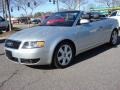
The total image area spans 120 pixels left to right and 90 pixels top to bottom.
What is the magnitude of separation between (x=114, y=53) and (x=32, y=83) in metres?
3.53

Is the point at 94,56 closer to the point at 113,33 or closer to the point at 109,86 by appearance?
the point at 113,33

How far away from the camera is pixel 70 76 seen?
5547 mm

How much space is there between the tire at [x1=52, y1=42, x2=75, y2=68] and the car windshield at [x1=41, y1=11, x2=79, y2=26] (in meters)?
0.76

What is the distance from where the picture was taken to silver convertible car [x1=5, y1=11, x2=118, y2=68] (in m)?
5.86

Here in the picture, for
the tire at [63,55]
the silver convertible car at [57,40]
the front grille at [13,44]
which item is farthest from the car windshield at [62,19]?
the front grille at [13,44]

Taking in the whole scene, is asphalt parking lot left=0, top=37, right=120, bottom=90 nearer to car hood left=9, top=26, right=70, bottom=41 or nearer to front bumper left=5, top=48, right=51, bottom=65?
front bumper left=5, top=48, right=51, bottom=65

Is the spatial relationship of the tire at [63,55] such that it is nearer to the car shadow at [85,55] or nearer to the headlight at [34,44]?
the car shadow at [85,55]

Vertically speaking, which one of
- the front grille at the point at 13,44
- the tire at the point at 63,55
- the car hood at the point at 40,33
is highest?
the car hood at the point at 40,33

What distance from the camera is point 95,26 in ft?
24.8

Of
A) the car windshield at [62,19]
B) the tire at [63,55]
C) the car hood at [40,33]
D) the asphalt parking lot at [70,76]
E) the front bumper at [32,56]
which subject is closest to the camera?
the asphalt parking lot at [70,76]

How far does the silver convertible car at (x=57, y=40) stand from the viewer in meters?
5.86

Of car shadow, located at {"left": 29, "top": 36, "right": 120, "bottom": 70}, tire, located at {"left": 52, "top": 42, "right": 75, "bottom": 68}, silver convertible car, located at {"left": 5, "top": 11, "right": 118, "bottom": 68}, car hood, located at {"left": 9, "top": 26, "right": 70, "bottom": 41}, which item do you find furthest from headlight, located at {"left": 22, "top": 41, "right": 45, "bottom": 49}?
car shadow, located at {"left": 29, "top": 36, "right": 120, "bottom": 70}

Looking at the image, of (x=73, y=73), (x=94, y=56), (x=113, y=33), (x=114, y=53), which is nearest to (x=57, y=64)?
(x=73, y=73)

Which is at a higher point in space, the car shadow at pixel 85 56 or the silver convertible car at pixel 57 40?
the silver convertible car at pixel 57 40
